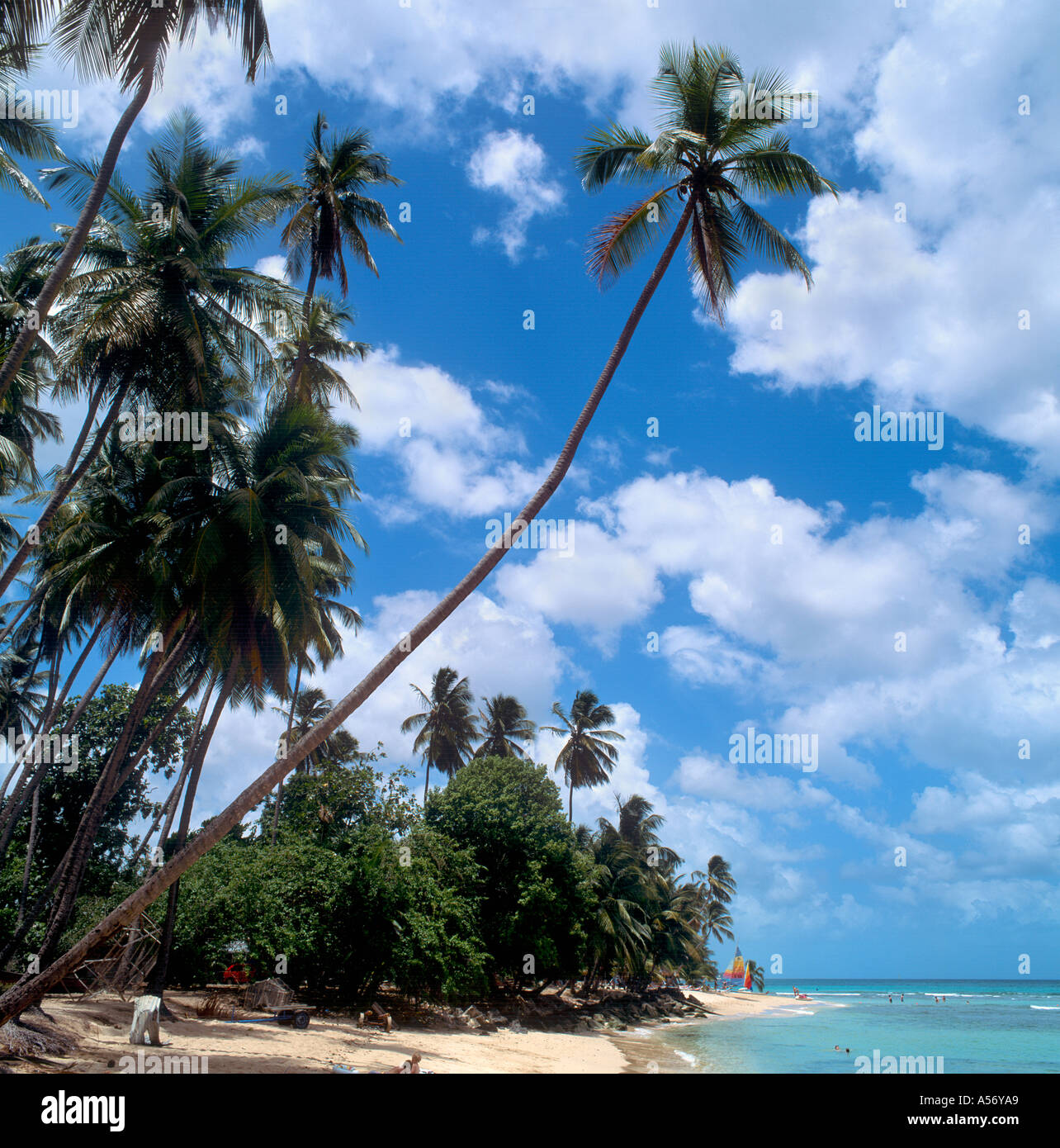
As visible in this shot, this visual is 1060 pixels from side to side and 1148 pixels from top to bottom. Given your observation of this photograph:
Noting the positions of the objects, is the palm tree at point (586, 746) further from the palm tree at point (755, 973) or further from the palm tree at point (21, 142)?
the palm tree at point (755, 973)

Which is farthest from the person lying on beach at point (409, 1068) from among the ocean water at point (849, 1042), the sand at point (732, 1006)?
the sand at point (732, 1006)

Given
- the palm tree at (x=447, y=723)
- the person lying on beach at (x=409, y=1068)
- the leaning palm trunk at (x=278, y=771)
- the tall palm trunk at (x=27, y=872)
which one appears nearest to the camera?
the leaning palm trunk at (x=278, y=771)

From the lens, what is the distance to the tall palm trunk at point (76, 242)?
413 inches

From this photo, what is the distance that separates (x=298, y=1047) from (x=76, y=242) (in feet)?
47.3

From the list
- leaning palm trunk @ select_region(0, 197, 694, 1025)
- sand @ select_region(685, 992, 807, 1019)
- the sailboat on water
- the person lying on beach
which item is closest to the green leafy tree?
the person lying on beach

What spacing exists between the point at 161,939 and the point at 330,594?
11668 millimetres

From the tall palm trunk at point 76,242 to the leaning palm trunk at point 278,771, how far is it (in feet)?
21.5

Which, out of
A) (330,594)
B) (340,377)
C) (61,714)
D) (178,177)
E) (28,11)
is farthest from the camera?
(61,714)

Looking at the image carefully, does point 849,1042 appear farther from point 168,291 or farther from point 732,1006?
point 168,291

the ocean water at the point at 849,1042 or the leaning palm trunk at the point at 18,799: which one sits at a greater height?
the leaning palm trunk at the point at 18,799

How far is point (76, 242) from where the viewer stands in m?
10.9

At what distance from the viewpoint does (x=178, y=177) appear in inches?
650
